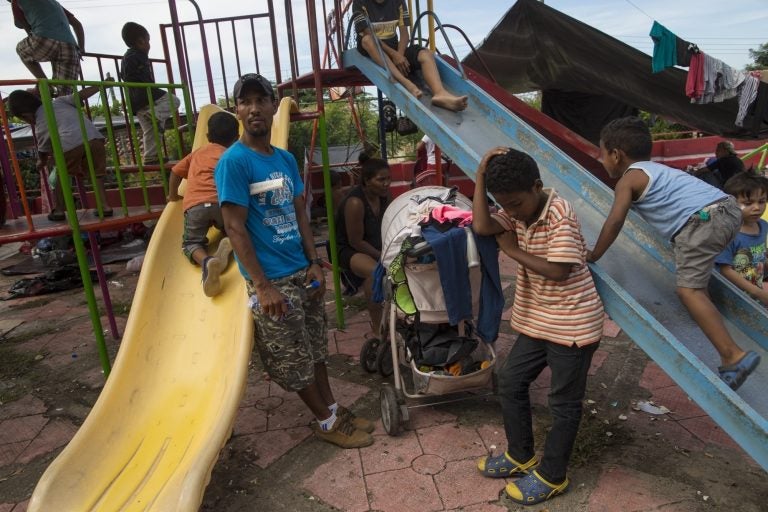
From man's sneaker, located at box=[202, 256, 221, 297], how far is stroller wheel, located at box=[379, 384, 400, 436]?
128 cm

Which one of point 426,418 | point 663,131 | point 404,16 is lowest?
point 663,131

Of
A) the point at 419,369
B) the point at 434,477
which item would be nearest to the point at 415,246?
the point at 419,369

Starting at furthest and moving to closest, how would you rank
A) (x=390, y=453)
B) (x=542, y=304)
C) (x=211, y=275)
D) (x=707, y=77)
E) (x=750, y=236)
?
(x=707, y=77)
(x=750, y=236)
(x=211, y=275)
(x=390, y=453)
(x=542, y=304)

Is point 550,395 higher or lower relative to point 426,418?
higher

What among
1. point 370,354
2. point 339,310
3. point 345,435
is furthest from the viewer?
point 339,310

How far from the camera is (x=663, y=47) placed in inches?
285

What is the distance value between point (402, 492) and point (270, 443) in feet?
3.01

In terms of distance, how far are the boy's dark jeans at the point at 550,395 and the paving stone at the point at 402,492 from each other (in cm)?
46

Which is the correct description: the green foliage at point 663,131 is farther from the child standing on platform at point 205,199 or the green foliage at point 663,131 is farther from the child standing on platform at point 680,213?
the child standing on platform at point 205,199

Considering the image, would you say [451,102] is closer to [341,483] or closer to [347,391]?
[347,391]

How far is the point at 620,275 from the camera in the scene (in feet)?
9.18

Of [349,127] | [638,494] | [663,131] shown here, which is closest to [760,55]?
[663,131]

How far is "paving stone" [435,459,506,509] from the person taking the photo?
8.26 feet

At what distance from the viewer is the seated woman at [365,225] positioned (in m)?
4.04
